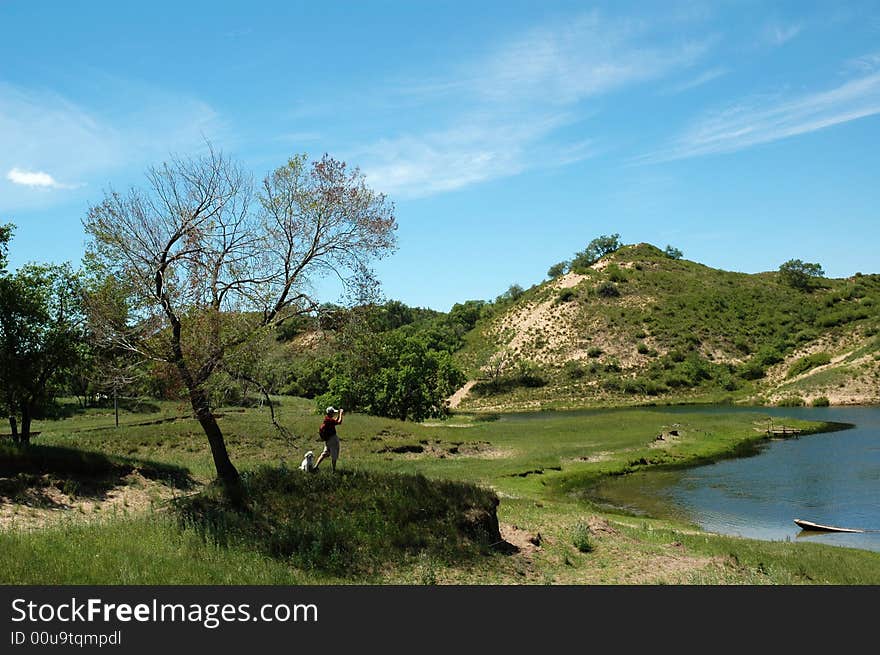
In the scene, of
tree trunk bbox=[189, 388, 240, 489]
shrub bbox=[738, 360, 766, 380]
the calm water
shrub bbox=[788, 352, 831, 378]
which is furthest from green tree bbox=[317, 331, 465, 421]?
shrub bbox=[788, 352, 831, 378]

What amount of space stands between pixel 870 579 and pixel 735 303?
128 metres

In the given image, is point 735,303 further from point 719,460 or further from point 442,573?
point 442,573

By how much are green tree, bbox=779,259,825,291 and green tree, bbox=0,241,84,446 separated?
5923 inches

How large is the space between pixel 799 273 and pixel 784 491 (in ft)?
423

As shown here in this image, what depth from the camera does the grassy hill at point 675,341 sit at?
103250mm

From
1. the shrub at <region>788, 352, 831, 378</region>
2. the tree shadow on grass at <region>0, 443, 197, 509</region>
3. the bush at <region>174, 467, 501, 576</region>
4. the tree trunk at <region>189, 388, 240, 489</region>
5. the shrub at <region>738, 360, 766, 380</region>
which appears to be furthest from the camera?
the shrub at <region>738, 360, 766, 380</region>

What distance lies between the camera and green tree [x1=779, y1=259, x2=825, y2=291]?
145 m

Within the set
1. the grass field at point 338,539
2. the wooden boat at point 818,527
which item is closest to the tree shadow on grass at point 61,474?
the grass field at point 338,539

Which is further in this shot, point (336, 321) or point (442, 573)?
point (336, 321)

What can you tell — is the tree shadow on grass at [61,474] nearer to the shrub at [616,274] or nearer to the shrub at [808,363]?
the shrub at [808,363]

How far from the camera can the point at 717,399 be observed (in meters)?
98.8

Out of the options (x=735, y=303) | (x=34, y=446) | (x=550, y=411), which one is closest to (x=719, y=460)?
(x=34, y=446)

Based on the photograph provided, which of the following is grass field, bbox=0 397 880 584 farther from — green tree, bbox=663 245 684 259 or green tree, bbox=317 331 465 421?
green tree, bbox=663 245 684 259

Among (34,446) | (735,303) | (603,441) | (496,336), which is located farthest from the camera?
(496,336)
